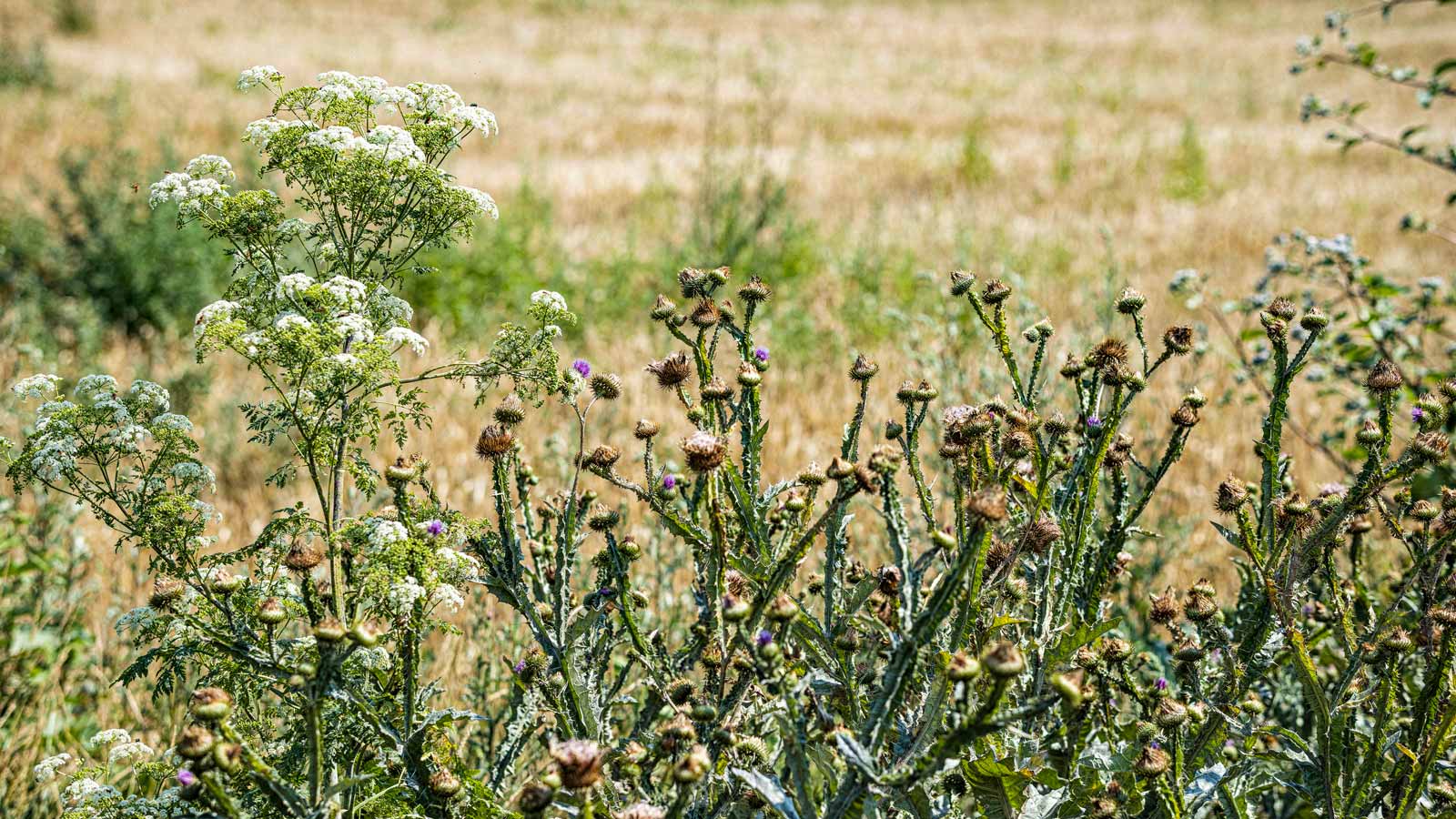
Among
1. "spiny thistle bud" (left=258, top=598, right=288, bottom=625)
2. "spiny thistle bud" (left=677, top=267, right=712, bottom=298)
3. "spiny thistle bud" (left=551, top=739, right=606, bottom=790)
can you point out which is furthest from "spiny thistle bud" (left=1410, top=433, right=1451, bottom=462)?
"spiny thistle bud" (left=258, top=598, right=288, bottom=625)

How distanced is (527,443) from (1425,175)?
40.3 feet

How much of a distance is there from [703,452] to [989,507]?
434 mm

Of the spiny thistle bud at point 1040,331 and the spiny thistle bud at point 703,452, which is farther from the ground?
the spiny thistle bud at point 1040,331

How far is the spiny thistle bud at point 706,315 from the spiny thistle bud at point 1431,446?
1122 mm

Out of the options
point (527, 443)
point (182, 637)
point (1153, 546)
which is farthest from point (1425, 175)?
point (182, 637)

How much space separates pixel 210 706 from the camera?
123 cm

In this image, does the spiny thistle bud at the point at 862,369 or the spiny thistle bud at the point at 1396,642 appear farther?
the spiny thistle bud at the point at 862,369

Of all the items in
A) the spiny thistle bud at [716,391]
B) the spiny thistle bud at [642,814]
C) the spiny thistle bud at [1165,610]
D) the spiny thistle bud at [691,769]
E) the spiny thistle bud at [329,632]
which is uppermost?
the spiny thistle bud at [716,391]

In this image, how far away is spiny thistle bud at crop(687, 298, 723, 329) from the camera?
186cm

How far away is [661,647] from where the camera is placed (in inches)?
72.9

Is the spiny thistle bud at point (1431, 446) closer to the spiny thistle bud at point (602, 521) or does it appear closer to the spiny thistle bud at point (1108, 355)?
the spiny thistle bud at point (1108, 355)

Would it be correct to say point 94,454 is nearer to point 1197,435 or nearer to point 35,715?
point 35,715

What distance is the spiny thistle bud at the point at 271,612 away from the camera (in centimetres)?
148

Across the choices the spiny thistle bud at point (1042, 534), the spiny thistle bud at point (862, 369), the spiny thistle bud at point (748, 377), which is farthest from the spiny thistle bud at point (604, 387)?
the spiny thistle bud at point (1042, 534)
